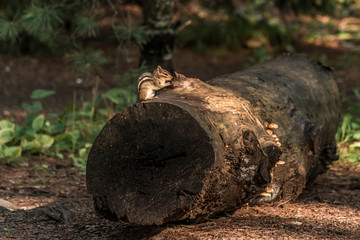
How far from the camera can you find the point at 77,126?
4387 mm

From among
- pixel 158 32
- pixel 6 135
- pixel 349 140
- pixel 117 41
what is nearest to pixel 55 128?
pixel 6 135

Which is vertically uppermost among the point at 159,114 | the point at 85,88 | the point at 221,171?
the point at 85,88

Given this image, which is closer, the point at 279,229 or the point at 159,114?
the point at 159,114

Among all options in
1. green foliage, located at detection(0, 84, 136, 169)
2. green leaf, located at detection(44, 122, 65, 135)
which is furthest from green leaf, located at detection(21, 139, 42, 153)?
green leaf, located at detection(44, 122, 65, 135)

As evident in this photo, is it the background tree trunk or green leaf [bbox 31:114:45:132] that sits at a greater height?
the background tree trunk

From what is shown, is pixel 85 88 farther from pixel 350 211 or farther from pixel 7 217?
pixel 350 211

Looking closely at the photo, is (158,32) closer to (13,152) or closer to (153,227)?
(13,152)

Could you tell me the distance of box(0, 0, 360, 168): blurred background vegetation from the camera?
3.99 m

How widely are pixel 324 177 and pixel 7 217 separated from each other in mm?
2230

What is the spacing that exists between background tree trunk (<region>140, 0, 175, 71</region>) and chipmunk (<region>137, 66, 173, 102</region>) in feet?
5.69

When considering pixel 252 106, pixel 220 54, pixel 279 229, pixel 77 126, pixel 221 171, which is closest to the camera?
pixel 221 171

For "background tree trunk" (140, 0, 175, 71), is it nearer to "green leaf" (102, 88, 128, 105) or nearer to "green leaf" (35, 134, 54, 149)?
"green leaf" (102, 88, 128, 105)

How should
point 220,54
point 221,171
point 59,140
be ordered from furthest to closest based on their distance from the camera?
1. point 220,54
2. point 59,140
3. point 221,171

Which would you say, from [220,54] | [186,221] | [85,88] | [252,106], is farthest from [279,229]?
[220,54]
